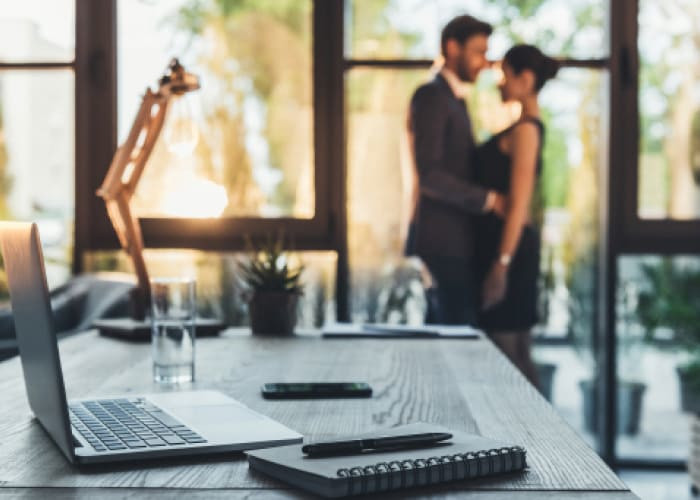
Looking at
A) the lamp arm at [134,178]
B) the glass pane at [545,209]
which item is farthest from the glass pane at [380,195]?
the lamp arm at [134,178]

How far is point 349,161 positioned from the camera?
13.5ft

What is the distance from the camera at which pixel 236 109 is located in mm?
4176

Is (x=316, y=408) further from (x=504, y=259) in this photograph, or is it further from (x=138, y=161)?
(x=504, y=259)

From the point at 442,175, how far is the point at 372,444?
2568mm

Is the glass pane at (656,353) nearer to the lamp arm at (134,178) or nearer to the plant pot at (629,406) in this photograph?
the plant pot at (629,406)

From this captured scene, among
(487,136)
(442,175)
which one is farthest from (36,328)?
(487,136)

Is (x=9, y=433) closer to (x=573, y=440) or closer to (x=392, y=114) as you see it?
(x=573, y=440)

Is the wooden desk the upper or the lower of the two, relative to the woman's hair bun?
lower

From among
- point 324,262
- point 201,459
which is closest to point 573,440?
point 201,459

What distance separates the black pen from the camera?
101 cm

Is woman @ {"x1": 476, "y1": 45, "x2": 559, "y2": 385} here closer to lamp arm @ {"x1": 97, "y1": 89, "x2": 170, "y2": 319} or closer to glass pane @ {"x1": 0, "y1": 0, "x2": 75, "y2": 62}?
lamp arm @ {"x1": 97, "y1": 89, "x2": 170, "y2": 319}

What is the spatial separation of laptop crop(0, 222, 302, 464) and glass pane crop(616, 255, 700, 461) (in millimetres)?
3044

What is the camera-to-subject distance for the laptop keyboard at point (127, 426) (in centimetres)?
114

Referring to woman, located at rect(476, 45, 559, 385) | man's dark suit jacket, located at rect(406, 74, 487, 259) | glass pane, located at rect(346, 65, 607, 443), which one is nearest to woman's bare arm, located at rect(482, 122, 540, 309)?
woman, located at rect(476, 45, 559, 385)
